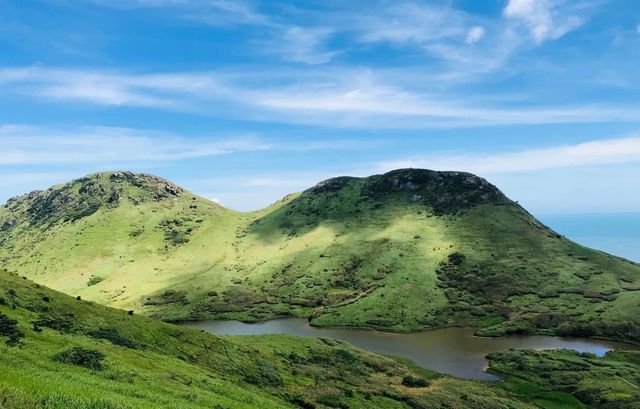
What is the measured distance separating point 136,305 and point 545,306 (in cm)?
17154

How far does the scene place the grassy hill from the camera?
26.5 m

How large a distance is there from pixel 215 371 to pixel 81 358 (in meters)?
23.6

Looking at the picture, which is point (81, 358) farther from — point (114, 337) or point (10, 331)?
point (114, 337)

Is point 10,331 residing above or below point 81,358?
above

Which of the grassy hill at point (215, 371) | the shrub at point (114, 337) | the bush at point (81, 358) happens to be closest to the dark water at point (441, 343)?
→ the grassy hill at point (215, 371)

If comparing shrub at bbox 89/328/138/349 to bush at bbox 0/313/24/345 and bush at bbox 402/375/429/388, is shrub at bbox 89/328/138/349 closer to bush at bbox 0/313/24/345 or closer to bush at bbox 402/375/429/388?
bush at bbox 0/313/24/345

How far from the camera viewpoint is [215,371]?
53031 millimetres

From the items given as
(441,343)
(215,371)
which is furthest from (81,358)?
(441,343)

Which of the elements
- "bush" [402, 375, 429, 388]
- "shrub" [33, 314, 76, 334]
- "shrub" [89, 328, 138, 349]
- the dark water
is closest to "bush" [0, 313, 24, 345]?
"shrub" [33, 314, 76, 334]

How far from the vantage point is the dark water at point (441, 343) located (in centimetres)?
11144

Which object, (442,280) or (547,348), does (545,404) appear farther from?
(442,280)

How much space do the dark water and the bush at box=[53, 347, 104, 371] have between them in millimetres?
89847

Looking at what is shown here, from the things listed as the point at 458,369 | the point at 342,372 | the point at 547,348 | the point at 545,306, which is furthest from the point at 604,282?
the point at 342,372

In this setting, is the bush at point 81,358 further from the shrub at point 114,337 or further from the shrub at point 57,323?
the shrub at point 114,337
